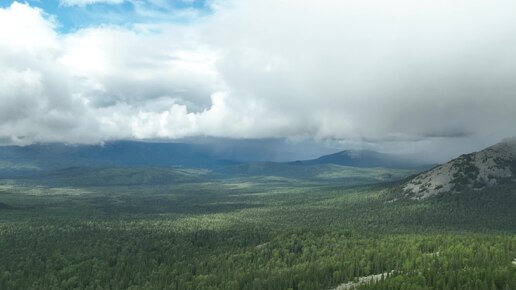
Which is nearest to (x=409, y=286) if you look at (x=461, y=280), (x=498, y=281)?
(x=461, y=280)

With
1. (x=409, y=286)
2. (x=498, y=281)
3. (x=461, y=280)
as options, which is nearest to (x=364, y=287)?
(x=409, y=286)

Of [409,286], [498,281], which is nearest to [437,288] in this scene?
[409,286]

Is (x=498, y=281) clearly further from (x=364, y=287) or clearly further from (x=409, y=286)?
(x=364, y=287)

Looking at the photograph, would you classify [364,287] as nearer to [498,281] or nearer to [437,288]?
[437,288]

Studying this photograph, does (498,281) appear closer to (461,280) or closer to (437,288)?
(461,280)

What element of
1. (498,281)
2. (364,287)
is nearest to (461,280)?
(498,281)
